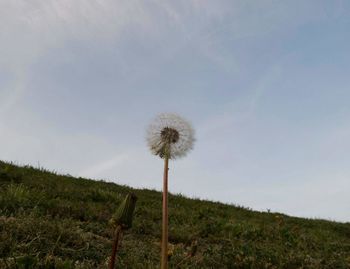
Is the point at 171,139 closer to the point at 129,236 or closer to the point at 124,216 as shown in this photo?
the point at 124,216

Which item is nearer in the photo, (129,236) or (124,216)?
(124,216)

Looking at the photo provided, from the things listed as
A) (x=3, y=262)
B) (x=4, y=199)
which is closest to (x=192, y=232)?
(x=4, y=199)

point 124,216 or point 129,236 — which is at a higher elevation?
point 129,236

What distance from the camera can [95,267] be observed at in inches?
270

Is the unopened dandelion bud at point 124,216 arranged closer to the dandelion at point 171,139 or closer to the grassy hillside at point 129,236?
the dandelion at point 171,139

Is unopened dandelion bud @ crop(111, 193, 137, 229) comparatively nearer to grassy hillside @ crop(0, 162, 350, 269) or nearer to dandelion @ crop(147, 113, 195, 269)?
dandelion @ crop(147, 113, 195, 269)

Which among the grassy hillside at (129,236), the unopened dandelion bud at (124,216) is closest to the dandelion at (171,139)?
the unopened dandelion bud at (124,216)

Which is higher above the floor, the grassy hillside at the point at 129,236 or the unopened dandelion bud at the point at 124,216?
the grassy hillside at the point at 129,236

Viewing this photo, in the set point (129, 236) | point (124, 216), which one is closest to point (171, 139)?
point (124, 216)

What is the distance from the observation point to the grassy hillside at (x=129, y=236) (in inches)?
283

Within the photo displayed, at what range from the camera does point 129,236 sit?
32.4 feet

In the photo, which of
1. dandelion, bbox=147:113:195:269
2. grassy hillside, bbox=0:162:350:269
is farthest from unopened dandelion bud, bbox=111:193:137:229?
grassy hillside, bbox=0:162:350:269

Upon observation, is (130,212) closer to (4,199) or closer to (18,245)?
(18,245)

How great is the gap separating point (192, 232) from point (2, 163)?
8808 millimetres
